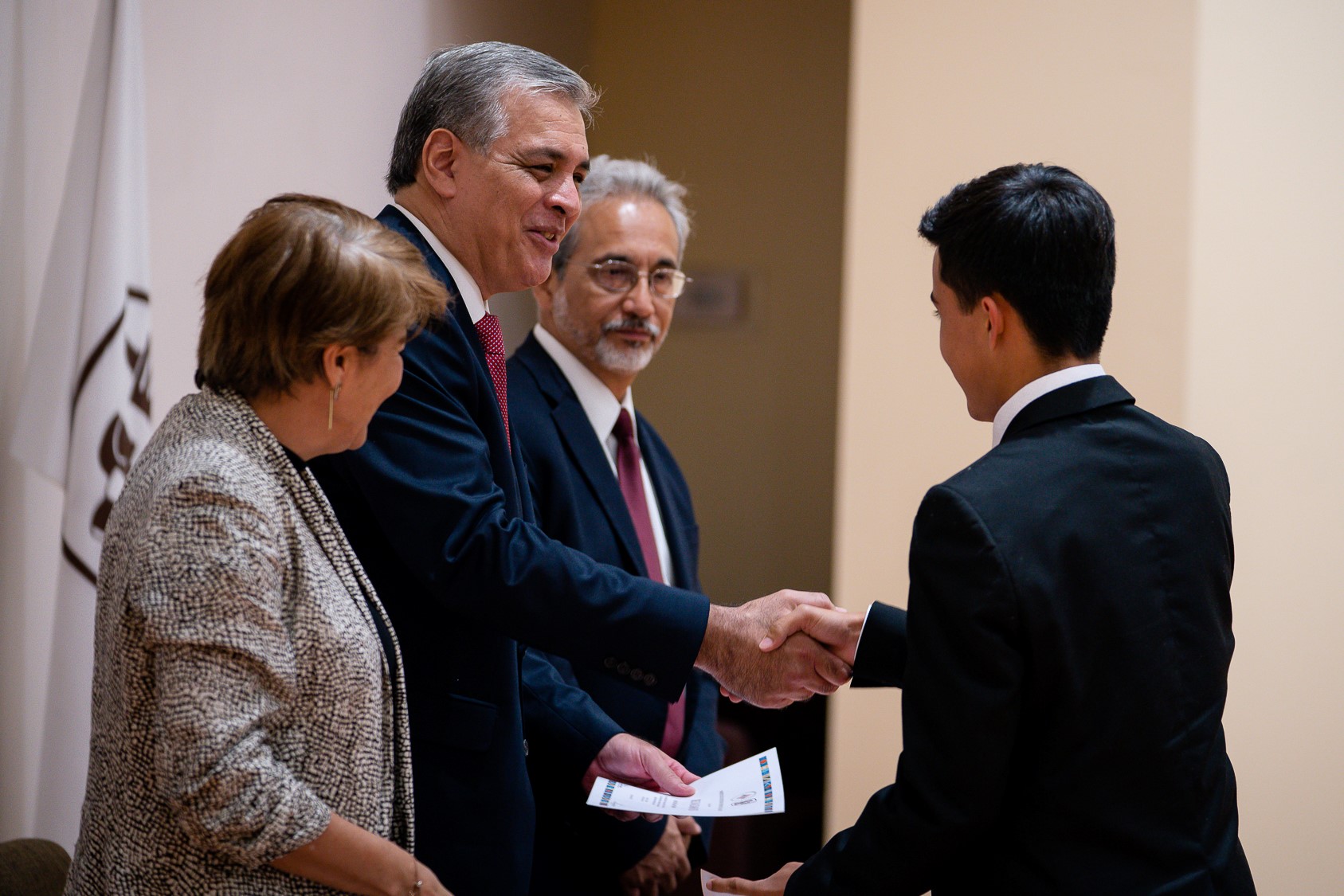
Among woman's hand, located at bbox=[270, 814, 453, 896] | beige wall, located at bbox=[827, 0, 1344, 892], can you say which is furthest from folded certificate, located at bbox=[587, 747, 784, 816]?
beige wall, located at bbox=[827, 0, 1344, 892]

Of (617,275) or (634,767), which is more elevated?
(617,275)

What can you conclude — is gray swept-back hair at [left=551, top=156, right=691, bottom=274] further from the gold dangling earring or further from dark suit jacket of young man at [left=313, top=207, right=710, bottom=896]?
the gold dangling earring

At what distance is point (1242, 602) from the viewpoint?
3195 millimetres

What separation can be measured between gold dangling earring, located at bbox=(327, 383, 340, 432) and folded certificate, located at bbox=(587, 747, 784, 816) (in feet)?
2.14

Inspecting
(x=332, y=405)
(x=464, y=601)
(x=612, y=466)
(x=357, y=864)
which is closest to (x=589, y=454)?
(x=612, y=466)

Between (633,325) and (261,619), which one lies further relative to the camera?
(633,325)

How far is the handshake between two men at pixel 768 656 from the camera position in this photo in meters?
1.86

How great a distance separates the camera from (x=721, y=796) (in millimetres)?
1691

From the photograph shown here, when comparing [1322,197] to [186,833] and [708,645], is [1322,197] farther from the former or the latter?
[186,833]

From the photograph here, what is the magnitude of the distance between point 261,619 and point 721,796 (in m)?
0.79

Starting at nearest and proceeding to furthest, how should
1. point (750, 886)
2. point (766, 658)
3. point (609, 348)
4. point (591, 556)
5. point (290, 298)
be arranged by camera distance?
1. point (290, 298)
2. point (750, 886)
3. point (766, 658)
4. point (591, 556)
5. point (609, 348)

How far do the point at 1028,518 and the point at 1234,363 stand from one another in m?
2.23

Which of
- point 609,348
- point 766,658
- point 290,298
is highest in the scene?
point 609,348

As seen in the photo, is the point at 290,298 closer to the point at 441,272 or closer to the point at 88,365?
the point at 441,272
